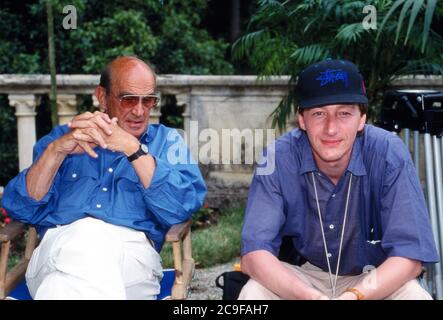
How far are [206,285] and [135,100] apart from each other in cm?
166

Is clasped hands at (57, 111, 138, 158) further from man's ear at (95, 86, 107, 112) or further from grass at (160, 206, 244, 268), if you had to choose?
grass at (160, 206, 244, 268)

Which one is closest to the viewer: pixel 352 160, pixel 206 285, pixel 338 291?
pixel 352 160

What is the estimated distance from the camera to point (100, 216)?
2.84m

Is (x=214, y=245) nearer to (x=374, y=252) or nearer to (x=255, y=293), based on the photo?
(x=374, y=252)

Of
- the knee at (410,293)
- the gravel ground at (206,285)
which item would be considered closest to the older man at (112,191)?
the knee at (410,293)

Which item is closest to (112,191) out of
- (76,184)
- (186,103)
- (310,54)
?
(76,184)

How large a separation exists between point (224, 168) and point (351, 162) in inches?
126

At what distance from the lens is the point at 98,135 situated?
8.84 ft

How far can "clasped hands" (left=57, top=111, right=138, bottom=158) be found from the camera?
8.86ft

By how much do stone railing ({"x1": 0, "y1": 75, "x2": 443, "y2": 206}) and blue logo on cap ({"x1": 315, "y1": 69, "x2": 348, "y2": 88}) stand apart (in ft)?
9.27

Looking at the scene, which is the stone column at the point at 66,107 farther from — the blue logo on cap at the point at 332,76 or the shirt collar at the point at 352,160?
the blue logo on cap at the point at 332,76

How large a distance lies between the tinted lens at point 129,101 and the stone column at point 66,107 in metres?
2.28

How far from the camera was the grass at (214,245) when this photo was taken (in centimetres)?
458
